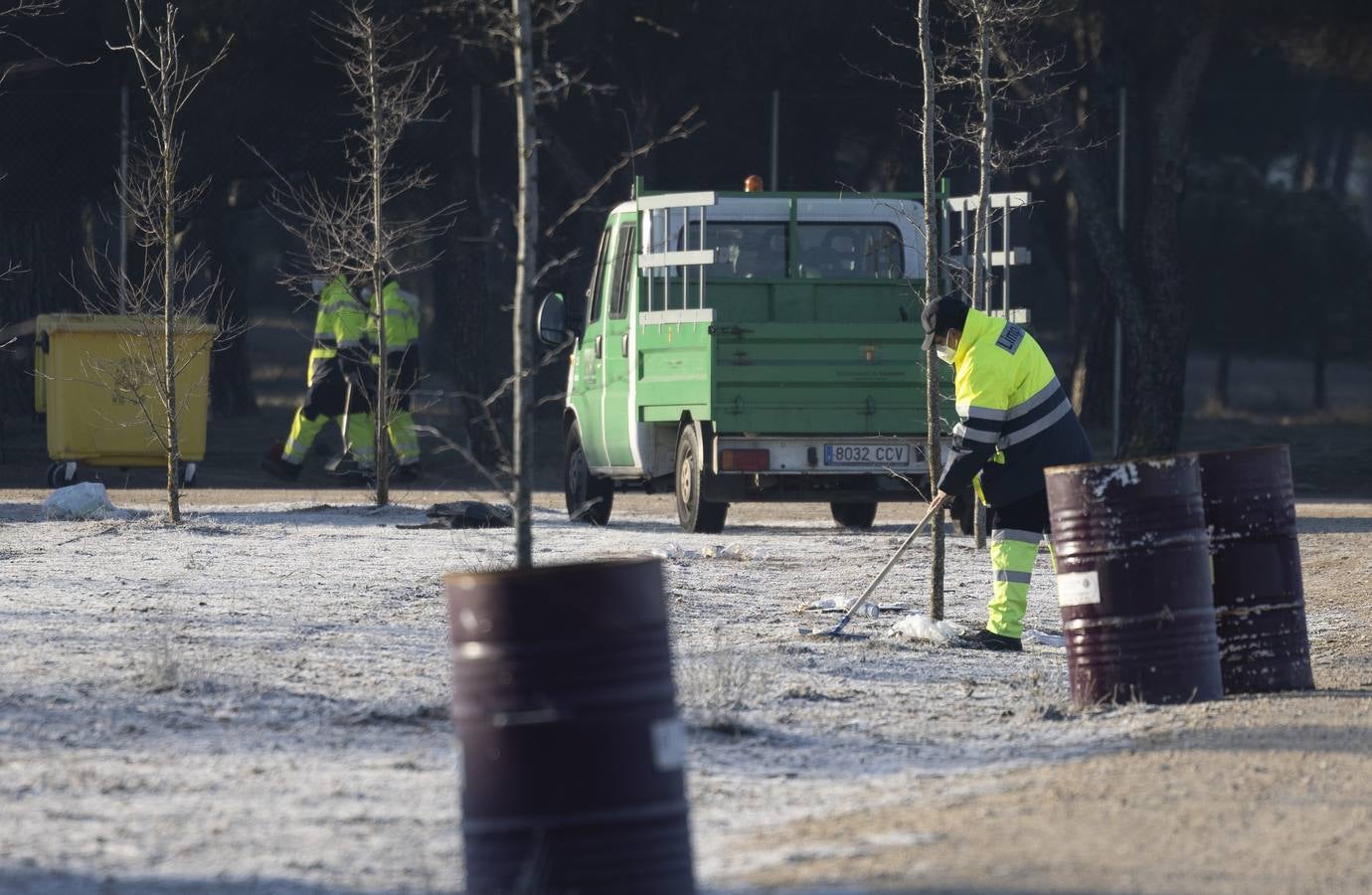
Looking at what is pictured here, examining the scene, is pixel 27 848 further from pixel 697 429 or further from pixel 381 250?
pixel 381 250

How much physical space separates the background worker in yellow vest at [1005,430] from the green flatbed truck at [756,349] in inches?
162

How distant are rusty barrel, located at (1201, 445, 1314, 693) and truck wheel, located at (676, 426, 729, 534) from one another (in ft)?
20.3

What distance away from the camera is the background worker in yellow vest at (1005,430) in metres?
8.98

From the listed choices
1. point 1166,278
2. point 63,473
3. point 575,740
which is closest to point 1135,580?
A: point 575,740

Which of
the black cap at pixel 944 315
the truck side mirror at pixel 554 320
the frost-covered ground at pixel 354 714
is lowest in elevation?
the frost-covered ground at pixel 354 714

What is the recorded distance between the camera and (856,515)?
16.2 metres

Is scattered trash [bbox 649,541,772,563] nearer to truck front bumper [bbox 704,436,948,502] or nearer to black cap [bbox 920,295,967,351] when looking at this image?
truck front bumper [bbox 704,436,948,502]

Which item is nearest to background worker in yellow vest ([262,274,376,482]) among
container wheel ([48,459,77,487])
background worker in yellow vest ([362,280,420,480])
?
background worker in yellow vest ([362,280,420,480])

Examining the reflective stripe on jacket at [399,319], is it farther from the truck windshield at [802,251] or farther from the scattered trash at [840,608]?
the scattered trash at [840,608]

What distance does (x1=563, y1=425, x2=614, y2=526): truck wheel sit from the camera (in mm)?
15758

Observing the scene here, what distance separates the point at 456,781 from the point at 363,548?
21.9 ft

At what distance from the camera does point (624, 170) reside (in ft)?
80.0

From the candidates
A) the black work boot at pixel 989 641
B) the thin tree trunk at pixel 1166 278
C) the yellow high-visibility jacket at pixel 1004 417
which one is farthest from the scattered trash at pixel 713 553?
the thin tree trunk at pixel 1166 278

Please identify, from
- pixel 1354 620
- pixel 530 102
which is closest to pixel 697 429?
pixel 1354 620
